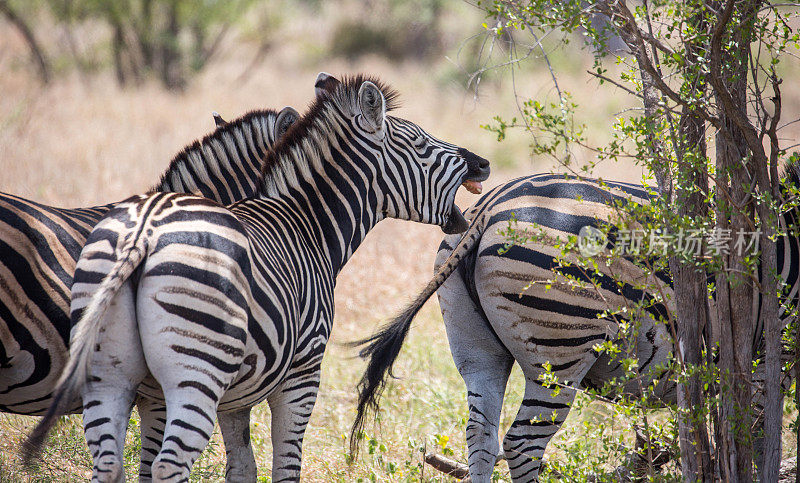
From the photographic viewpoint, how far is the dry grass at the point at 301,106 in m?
4.63

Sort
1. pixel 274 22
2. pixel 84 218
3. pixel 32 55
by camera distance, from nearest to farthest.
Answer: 1. pixel 84 218
2. pixel 32 55
3. pixel 274 22

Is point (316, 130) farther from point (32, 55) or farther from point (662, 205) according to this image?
point (32, 55)

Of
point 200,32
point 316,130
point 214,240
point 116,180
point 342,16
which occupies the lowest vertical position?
point 214,240

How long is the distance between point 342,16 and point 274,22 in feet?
14.2

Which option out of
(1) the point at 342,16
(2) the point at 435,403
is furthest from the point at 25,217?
(1) the point at 342,16

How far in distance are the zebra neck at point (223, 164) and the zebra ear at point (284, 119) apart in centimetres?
7

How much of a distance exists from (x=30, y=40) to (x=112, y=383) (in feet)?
52.9

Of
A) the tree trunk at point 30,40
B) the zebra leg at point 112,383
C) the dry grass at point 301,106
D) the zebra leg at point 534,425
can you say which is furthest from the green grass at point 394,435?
the tree trunk at point 30,40

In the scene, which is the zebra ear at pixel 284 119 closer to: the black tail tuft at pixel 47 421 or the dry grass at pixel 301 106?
the dry grass at pixel 301 106

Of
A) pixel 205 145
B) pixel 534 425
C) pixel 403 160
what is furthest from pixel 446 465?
pixel 205 145

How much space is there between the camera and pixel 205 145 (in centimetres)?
400

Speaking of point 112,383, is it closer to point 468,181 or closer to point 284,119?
point 284,119

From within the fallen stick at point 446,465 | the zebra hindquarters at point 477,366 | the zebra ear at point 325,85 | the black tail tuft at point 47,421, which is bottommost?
the black tail tuft at point 47,421

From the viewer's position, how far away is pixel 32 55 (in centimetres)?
1673
